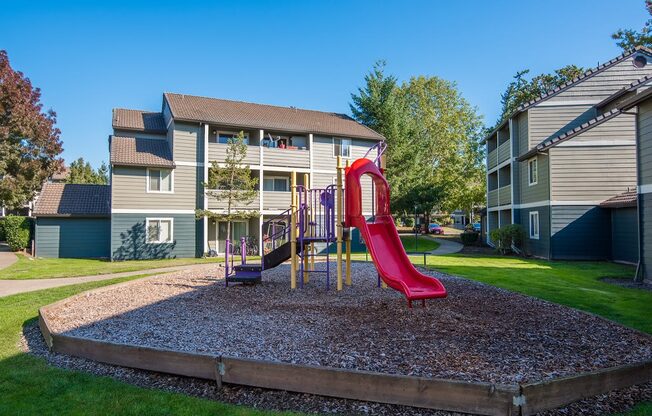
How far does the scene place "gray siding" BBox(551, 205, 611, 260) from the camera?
64.0ft

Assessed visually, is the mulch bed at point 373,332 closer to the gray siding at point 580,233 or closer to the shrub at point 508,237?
the gray siding at point 580,233

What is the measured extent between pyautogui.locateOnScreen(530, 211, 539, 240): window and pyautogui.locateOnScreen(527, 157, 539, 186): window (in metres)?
1.66

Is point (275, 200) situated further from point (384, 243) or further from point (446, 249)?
point (384, 243)

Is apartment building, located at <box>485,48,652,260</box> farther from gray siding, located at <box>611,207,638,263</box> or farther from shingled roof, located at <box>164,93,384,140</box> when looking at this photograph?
shingled roof, located at <box>164,93,384,140</box>

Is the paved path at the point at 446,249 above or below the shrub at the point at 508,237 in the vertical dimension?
below

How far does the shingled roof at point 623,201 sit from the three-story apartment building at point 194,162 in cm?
1332

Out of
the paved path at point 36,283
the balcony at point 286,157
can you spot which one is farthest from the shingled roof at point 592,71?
the paved path at point 36,283

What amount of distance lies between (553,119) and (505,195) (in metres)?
5.86

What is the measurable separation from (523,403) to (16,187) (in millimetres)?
38043

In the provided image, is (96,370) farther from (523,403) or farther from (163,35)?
(163,35)

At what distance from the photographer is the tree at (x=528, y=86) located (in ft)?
137

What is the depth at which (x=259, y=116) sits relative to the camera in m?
27.0

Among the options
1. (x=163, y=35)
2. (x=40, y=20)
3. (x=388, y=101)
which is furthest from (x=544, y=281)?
(x=388, y=101)

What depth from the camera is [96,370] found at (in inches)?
213
